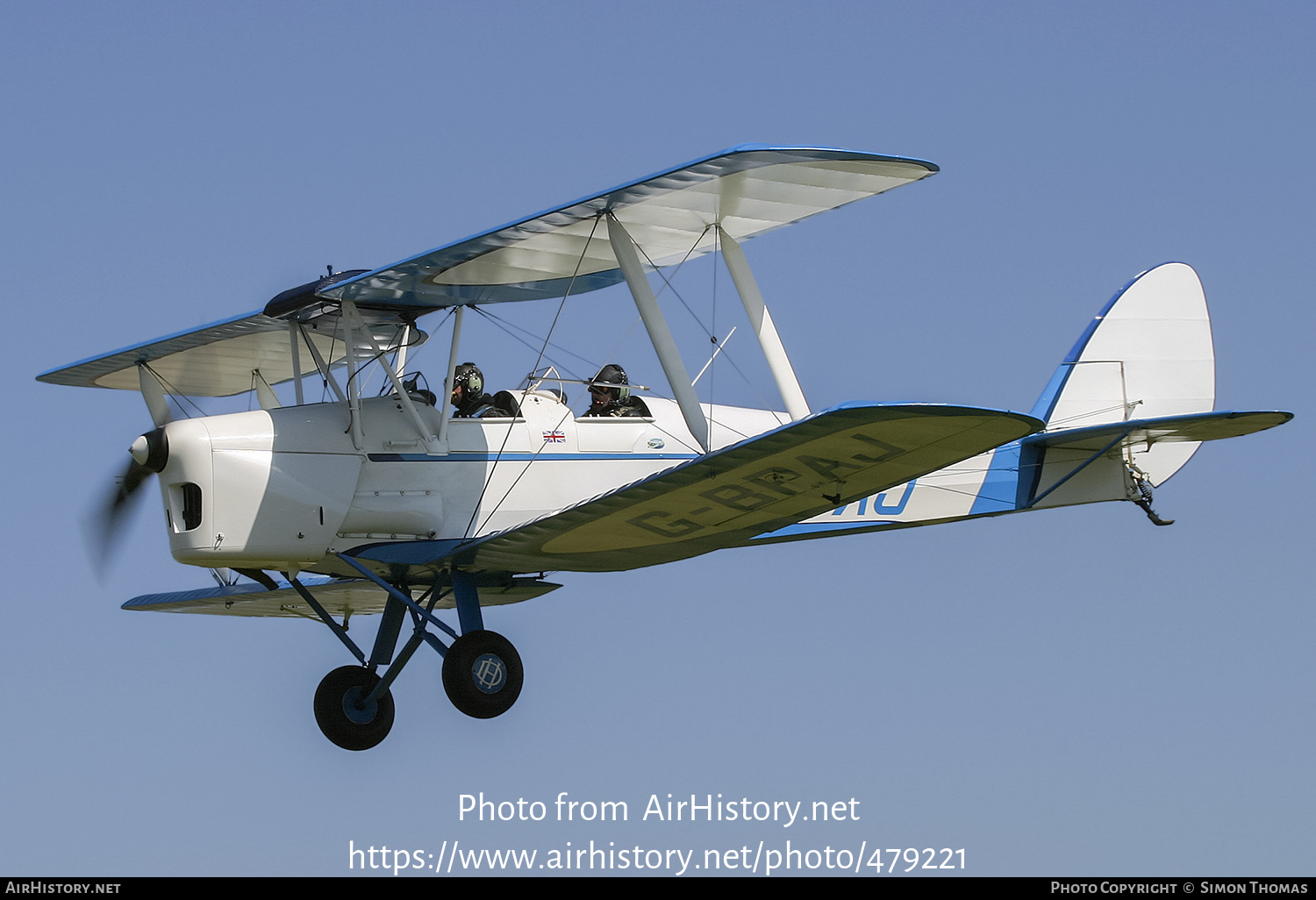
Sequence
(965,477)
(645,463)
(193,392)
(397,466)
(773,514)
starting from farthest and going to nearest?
(193,392) < (965,477) < (645,463) < (397,466) < (773,514)

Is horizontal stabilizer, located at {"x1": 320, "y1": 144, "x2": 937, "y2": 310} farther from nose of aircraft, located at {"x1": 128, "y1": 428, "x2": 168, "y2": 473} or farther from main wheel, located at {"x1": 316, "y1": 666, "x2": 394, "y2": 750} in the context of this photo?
main wheel, located at {"x1": 316, "y1": 666, "x2": 394, "y2": 750}

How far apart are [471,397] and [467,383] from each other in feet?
0.38

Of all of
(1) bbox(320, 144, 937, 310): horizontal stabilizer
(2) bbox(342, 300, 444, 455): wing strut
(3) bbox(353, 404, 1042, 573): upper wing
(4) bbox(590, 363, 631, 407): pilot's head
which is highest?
(1) bbox(320, 144, 937, 310): horizontal stabilizer

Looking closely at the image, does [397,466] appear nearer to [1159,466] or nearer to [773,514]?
[773,514]

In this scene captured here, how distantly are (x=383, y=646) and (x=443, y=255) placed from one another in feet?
11.4

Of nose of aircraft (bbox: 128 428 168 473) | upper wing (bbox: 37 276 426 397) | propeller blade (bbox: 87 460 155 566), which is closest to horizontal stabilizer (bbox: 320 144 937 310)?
upper wing (bbox: 37 276 426 397)

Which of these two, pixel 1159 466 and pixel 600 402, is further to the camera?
pixel 1159 466

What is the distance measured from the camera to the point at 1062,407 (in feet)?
49.2

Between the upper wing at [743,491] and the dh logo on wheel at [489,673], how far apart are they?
2.76 feet

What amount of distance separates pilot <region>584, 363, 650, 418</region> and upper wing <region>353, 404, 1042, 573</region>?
1.26 metres

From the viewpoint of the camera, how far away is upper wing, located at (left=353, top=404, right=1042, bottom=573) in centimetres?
973

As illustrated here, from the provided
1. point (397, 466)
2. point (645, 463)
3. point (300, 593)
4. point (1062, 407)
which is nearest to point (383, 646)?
point (300, 593)

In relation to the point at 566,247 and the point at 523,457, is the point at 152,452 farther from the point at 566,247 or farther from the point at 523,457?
the point at 566,247

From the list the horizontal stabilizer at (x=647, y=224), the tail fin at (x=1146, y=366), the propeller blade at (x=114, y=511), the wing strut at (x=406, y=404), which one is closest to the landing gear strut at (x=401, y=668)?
the wing strut at (x=406, y=404)
